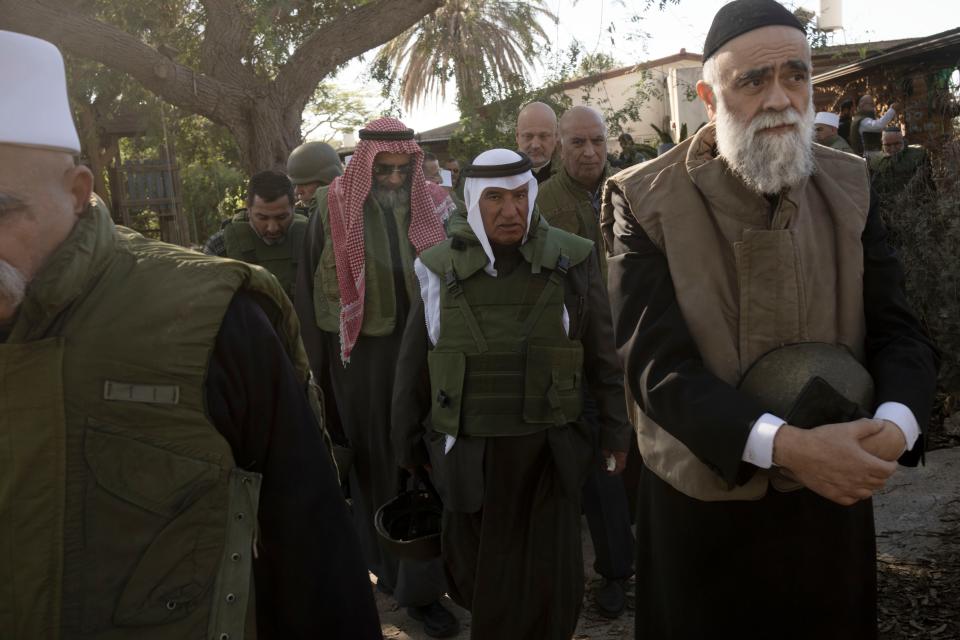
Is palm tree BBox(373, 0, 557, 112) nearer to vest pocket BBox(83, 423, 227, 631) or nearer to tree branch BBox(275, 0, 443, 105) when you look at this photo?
tree branch BBox(275, 0, 443, 105)

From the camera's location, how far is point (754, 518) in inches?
90.8

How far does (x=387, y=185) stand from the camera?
4742mm

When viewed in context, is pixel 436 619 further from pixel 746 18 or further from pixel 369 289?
pixel 746 18

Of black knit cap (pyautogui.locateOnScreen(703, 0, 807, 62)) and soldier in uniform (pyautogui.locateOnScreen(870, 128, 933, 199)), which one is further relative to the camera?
soldier in uniform (pyautogui.locateOnScreen(870, 128, 933, 199))

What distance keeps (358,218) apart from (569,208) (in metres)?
1.11

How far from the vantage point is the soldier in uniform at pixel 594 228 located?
171 inches

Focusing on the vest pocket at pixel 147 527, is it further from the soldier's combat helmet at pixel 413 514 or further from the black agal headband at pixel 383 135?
the black agal headband at pixel 383 135

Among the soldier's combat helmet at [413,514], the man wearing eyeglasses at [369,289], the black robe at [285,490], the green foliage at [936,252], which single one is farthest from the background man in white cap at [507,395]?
the green foliage at [936,252]

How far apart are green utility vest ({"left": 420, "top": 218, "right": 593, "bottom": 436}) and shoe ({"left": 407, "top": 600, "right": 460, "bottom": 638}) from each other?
118cm

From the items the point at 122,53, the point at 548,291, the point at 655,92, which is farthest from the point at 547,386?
the point at 655,92

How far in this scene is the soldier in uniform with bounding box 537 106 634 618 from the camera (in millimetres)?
4355

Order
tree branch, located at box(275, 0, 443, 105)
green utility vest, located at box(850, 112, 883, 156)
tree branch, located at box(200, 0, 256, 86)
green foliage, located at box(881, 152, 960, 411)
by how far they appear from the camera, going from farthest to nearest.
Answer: tree branch, located at box(275, 0, 443, 105), tree branch, located at box(200, 0, 256, 86), green utility vest, located at box(850, 112, 883, 156), green foliage, located at box(881, 152, 960, 411)

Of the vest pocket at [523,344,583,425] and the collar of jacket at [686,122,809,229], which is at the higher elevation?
the collar of jacket at [686,122,809,229]

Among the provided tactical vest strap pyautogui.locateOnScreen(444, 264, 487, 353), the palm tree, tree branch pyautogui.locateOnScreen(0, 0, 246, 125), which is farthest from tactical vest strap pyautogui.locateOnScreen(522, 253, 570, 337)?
the palm tree
